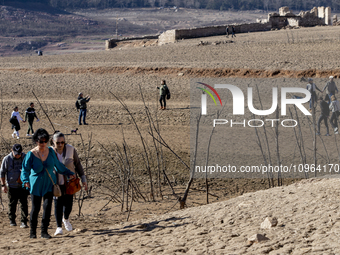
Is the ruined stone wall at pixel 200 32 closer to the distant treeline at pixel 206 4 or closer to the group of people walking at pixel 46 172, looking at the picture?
the group of people walking at pixel 46 172

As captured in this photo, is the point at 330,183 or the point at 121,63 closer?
the point at 330,183

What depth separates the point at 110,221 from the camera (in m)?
6.98

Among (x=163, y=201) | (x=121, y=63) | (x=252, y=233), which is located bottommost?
(x=163, y=201)

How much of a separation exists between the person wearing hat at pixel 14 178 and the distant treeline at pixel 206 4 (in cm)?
10551

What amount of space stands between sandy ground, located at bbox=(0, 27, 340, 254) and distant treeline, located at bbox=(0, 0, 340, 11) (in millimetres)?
80998

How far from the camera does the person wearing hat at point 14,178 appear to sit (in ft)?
21.1

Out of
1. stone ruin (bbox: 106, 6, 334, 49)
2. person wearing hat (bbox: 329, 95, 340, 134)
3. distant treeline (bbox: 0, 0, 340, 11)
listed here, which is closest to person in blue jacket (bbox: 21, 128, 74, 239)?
person wearing hat (bbox: 329, 95, 340, 134)

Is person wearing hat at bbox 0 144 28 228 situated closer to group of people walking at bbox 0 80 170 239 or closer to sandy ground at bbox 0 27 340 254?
group of people walking at bbox 0 80 170 239

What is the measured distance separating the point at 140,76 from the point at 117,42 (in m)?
19.7

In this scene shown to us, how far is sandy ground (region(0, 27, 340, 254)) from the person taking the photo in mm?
5281

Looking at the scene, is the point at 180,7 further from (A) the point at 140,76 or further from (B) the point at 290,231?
(B) the point at 290,231

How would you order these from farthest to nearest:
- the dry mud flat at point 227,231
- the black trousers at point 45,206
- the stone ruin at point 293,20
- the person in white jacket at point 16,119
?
1. the stone ruin at point 293,20
2. the person in white jacket at point 16,119
3. the black trousers at point 45,206
4. the dry mud flat at point 227,231

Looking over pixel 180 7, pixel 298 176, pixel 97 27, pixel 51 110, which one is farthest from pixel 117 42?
pixel 180 7

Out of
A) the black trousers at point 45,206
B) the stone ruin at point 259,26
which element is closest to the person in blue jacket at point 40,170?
the black trousers at point 45,206
